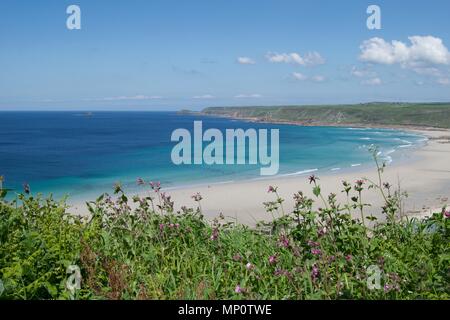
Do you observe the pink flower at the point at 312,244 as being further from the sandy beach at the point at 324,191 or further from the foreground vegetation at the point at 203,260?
the sandy beach at the point at 324,191

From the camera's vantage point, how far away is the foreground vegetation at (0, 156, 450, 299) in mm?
3340

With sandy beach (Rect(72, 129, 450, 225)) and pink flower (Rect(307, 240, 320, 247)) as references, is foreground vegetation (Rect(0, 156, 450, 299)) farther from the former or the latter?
sandy beach (Rect(72, 129, 450, 225))

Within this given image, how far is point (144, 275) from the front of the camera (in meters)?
3.70

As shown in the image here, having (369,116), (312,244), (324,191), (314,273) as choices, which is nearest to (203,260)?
(312,244)

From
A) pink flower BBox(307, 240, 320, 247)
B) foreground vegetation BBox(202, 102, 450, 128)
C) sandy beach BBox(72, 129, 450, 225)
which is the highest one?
foreground vegetation BBox(202, 102, 450, 128)

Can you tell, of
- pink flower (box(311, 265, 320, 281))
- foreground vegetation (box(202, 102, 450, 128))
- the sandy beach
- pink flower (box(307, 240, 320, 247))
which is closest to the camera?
pink flower (box(311, 265, 320, 281))

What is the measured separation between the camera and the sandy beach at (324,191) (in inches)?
846

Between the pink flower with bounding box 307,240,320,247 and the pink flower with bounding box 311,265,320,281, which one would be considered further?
the pink flower with bounding box 307,240,320,247

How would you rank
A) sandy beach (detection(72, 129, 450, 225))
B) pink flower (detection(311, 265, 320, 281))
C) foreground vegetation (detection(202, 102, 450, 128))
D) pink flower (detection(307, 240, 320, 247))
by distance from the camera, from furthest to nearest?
1. foreground vegetation (detection(202, 102, 450, 128))
2. sandy beach (detection(72, 129, 450, 225))
3. pink flower (detection(307, 240, 320, 247))
4. pink flower (detection(311, 265, 320, 281))

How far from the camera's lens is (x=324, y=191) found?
27.4 metres

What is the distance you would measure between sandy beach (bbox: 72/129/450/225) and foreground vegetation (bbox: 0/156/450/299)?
1131cm

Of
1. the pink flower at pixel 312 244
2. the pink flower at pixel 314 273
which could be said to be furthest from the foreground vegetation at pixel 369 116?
the pink flower at pixel 314 273

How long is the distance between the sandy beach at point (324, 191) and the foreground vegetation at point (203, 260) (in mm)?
11314

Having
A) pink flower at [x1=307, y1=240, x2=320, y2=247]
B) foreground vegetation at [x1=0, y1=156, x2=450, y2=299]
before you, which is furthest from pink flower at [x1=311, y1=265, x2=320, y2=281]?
pink flower at [x1=307, y1=240, x2=320, y2=247]
